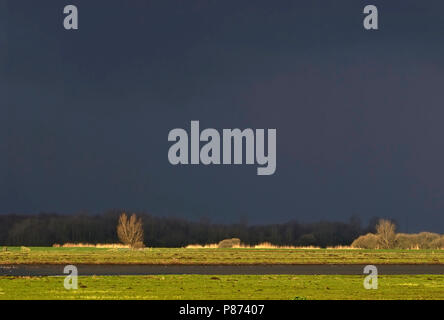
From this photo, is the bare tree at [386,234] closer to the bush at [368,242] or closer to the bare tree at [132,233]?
the bush at [368,242]

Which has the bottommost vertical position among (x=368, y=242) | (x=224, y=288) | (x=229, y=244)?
(x=229, y=244)

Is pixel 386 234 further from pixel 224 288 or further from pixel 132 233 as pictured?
pixel 224 288

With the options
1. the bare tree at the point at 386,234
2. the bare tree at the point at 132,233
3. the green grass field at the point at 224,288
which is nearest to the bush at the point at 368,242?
the bare tree at the point at 386,234

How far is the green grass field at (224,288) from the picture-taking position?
3206 cm

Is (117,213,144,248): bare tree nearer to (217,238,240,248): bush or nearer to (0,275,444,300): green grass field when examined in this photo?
(217,238,240,248): bush

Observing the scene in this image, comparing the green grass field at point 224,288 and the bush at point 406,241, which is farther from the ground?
the green grass field at point 224,288

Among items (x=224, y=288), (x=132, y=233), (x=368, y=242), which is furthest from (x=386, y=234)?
(x=224, y=288)

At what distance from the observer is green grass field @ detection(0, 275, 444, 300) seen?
32062 mm

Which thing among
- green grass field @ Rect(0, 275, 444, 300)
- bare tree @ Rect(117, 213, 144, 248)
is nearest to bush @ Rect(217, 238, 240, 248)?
bare tree @ Rect(117, 213, 144, 248)

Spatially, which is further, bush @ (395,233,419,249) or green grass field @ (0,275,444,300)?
bush @ (395,233,419,249)

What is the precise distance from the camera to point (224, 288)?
36.2m

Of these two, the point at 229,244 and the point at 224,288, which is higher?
the point at 224,288
